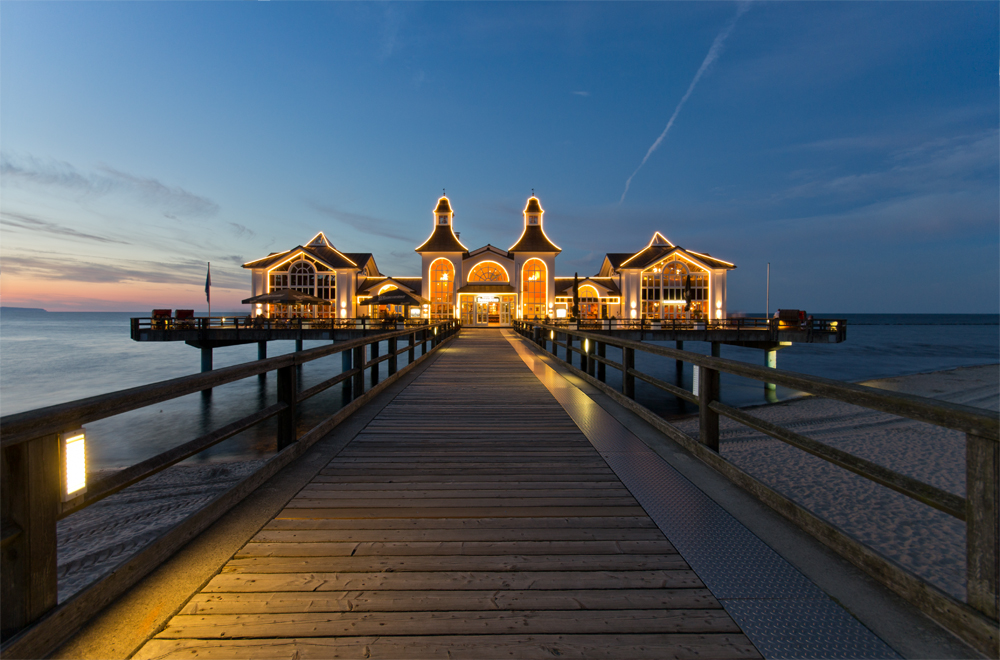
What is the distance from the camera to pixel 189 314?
28203mm

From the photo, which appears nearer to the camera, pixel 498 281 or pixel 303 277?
pixel 303 277

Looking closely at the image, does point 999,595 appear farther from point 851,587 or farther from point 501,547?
point 501,547

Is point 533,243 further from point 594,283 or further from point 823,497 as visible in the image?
point 823,497

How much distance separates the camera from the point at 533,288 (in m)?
35.3

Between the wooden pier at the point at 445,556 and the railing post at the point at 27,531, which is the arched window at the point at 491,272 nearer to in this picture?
the wooden pier at the point at 445,556

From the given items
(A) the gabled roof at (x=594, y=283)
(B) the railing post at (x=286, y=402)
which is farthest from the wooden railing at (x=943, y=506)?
(A) the gabled roof at (x=594, y=283)

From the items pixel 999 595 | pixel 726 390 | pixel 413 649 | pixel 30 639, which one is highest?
pixel 999 595

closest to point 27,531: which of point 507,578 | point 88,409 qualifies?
point 88,409

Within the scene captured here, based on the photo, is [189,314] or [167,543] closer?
[167,543]

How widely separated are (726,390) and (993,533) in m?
23.3

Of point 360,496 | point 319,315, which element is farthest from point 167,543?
point 319,315

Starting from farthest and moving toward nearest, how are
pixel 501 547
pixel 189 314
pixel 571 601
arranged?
pixel 189 314 < pixel 501 547 < pixel 571 601

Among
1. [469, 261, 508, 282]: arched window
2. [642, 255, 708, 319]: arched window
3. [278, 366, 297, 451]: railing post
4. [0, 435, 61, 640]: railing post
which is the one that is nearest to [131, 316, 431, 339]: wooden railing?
[469, 261, 508, 282]: arched window

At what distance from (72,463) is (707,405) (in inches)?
162
